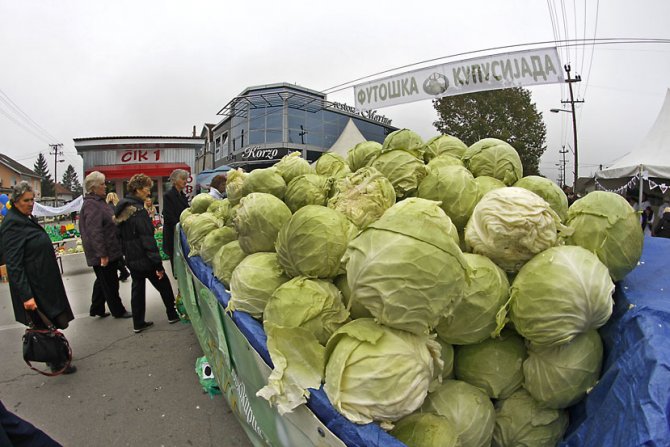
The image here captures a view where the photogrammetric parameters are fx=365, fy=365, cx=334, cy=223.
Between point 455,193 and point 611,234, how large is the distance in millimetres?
808

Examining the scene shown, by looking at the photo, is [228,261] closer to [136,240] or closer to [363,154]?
[363,154]

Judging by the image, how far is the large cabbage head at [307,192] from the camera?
9.34ft

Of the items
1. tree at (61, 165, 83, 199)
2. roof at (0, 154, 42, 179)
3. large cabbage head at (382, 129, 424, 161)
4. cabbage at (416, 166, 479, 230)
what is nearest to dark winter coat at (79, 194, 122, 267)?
large cabbage head at (382, 129, 424, 161)

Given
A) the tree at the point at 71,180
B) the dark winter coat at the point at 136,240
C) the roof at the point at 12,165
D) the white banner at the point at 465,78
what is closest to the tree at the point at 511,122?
the white banner at the point at 465,78

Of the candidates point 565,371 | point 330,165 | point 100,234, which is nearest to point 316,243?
point 565,371

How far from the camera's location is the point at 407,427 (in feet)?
4.76

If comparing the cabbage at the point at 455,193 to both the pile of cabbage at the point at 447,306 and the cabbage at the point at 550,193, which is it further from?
the cabbage at the point at 550,193

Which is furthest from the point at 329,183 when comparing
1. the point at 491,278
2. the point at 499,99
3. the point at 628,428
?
the point at 499,99

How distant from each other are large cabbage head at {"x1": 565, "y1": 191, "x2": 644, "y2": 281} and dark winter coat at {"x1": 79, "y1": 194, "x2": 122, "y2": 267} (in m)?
5.86

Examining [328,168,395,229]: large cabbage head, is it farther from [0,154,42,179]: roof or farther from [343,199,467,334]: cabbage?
[0,154,42,179]: roof

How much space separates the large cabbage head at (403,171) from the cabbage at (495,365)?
3.68 feet

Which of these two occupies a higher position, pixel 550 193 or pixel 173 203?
pixel 550 193

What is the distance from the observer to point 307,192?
2857mm

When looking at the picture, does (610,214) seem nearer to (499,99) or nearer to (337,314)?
(337,314)
